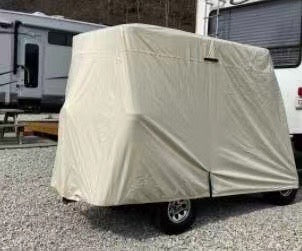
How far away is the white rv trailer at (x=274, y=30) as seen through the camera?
7.94m

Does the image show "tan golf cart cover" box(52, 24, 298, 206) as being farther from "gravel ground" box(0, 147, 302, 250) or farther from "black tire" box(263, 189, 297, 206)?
"black tire" box(263, 189, 297, 206)

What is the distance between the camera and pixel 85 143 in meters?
5.63

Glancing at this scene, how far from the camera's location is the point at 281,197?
23.1ft

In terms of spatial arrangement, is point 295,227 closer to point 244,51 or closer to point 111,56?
point 244,51

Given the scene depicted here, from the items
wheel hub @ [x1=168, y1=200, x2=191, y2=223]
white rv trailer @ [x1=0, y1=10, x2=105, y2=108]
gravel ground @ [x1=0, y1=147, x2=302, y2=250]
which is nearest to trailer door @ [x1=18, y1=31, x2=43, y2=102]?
white rv trailer @ [x1=0, y1=10, x2=105, y2=108]

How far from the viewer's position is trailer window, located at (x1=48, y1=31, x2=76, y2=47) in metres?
15.2

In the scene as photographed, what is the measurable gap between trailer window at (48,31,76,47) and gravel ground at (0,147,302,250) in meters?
8.57

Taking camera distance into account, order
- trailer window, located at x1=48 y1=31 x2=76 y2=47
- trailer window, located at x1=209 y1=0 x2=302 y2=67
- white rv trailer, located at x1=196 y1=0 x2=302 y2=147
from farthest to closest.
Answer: trailer window, located at x1=48 y1=31 x2=76 y2=47, trailer window, located at x1=209 y1=0 x2=302 y2=67, white rv trailer, located at x1=196 y1=0 x2=302 y2=147

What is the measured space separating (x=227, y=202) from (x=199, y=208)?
1.89ft

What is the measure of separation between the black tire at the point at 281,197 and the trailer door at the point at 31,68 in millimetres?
9339

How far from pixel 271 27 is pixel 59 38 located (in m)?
8.21

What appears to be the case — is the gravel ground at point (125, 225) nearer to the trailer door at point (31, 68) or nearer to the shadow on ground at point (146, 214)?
the shadow on ground at point (146, 214)

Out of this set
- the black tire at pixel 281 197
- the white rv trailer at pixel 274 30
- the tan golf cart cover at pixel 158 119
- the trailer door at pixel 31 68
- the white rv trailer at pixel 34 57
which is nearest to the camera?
the tan golf cart cover at pixel 158 119

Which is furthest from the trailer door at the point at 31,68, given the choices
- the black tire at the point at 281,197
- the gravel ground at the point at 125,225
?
the black tire at the point at 281,197
